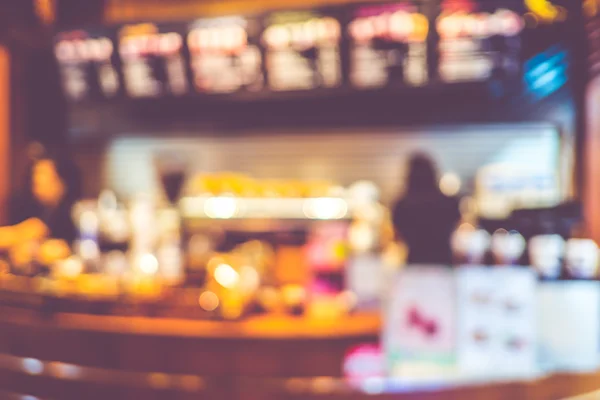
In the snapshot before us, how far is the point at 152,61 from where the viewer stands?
5773 mm

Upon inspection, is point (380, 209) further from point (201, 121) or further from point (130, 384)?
point (130, 384)

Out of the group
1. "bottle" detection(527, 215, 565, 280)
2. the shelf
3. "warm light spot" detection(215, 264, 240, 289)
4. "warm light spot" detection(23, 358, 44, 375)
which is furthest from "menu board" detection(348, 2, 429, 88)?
"warm light spot" detection(23, 358, 44, 375)

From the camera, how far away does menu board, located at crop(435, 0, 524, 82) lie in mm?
4766

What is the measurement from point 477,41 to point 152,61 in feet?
10.6

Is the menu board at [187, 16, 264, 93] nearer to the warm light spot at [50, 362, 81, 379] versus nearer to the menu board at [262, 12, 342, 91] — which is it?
the menu board at [262, 12, 342, 91]

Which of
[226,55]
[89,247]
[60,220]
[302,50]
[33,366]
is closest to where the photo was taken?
[33,366]

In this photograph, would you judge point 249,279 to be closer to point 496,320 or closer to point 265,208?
point 496,320

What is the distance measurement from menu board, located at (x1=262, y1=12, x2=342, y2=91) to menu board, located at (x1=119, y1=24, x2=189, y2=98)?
0.95 meters

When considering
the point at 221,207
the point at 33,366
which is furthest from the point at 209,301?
the point at 221,207

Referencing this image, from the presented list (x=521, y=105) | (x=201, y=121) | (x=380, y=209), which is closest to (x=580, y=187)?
(x=521, y=105)

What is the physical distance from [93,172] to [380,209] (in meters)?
3.66

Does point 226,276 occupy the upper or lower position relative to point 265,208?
lower

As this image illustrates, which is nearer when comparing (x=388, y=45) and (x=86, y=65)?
(x=388, y=45)

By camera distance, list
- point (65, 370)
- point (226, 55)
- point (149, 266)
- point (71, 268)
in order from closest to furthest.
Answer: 1. point (65, 370)
2. point (71, 268)
3. point (149, 266)
4. point (226, 55)
